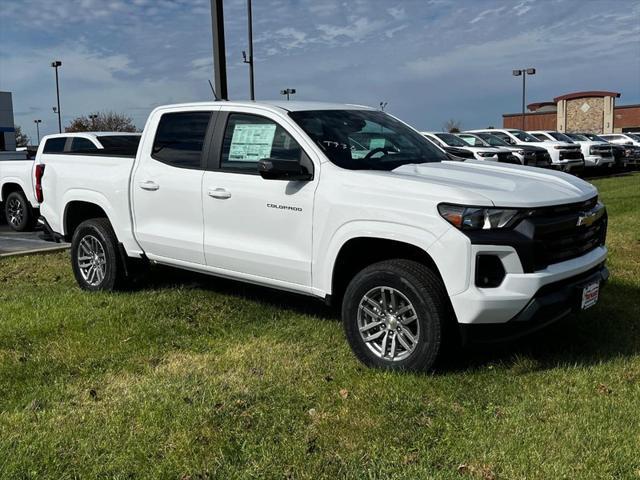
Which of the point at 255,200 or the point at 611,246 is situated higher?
the point at 255,200

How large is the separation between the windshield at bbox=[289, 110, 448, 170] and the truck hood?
0.23 metres

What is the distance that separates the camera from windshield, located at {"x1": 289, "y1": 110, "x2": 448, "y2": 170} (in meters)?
4.77

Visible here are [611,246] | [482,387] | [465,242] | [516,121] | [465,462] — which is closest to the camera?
[465,462]

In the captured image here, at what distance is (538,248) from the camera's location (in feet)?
12.8

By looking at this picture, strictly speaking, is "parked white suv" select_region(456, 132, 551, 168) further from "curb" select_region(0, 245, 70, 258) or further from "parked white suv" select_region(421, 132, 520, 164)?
"curb" select_region(0, 245, 70, 258)

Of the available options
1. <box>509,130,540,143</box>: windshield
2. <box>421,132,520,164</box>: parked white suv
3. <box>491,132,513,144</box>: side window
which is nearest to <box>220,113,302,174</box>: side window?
<box>421,132,520,164</box>: parked white suv

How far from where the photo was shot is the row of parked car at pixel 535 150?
1975 cm

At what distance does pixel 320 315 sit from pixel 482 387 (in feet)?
6.40

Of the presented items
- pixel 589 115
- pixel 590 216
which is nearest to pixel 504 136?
pixel 590 216

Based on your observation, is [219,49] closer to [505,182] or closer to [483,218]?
[505,182]

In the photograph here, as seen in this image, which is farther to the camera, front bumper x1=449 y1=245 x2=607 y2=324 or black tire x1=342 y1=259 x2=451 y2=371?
black tire x1=342 y1=259 x2=451 y2=371

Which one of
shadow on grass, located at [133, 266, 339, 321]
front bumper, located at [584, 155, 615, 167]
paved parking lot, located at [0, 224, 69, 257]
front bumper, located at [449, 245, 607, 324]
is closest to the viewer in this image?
front bumper, located at [449, 245, 607, 324]

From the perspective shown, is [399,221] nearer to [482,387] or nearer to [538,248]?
[538,248]

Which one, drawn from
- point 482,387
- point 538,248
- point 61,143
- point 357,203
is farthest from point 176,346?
point 61,143
